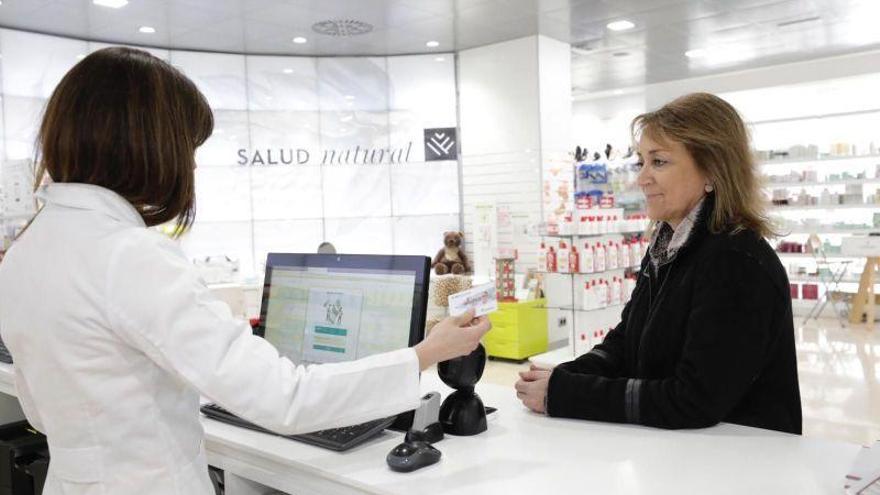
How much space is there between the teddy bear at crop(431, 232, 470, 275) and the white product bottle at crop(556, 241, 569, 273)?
7.71ft

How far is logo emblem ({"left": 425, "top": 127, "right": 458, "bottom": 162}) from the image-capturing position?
337 inches

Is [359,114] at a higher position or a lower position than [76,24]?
lower

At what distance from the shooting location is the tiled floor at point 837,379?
4637mm

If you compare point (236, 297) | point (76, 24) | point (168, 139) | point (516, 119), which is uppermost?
point (76, 24)

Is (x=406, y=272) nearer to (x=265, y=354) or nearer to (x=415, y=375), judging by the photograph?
(x=415, y=375)

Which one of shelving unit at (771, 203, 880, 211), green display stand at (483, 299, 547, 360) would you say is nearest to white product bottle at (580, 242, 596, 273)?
green display stand at (483, 299, 547, 360)

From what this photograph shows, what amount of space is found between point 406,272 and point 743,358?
761mm

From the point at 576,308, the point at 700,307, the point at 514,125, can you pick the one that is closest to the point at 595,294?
the point at 576,308

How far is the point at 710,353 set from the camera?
1537 millimetres

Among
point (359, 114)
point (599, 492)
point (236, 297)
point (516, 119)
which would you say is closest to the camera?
point (599, 492)

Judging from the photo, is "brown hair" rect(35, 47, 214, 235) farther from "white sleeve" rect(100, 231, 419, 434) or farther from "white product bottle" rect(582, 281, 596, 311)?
"white product bottle" rect(582, 281, 596, 311)

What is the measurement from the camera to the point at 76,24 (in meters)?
6.75

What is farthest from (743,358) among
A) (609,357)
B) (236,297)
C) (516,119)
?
(516,119)

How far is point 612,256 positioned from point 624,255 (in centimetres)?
19
